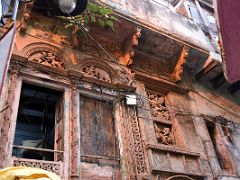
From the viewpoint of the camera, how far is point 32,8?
611 cm

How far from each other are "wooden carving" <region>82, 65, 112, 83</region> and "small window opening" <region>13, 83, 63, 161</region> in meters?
0.82

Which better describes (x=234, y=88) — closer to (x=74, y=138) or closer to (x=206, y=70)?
(x=206, y=70)

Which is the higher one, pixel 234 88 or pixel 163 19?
pixel 163 19

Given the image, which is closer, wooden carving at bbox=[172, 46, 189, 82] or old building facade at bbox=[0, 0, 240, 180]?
old building facade at bbox=[0, 0, 240, 180]

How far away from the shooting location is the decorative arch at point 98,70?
6.29 meters

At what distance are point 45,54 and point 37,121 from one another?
61.8 inches

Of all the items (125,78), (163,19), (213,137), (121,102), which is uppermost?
(163,19)

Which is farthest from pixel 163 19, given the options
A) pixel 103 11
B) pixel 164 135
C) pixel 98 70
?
pixel 164 135

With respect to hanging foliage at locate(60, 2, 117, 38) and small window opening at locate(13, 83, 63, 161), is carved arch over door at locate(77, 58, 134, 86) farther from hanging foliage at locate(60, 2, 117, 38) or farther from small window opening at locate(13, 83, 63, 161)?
small window opening at locate(13, 83, 63, 161)

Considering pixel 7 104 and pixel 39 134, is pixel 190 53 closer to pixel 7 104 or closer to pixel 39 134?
pixel 39 134

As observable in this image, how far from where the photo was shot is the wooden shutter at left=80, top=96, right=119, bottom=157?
17.4 ft

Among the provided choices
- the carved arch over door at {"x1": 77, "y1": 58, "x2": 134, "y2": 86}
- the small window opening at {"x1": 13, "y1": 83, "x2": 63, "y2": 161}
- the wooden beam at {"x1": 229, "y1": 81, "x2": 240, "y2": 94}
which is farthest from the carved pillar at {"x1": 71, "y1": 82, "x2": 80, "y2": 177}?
the wooden beam at {"x1": 229, "y1": 81, "x2": 240, "y2": 94}

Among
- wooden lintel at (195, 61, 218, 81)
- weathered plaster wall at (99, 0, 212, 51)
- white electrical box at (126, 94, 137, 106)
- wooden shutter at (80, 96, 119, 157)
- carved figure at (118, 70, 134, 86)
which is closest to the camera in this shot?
wooden shutter at (80, 96, 119, 157)

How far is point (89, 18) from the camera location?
6387 millimetres
